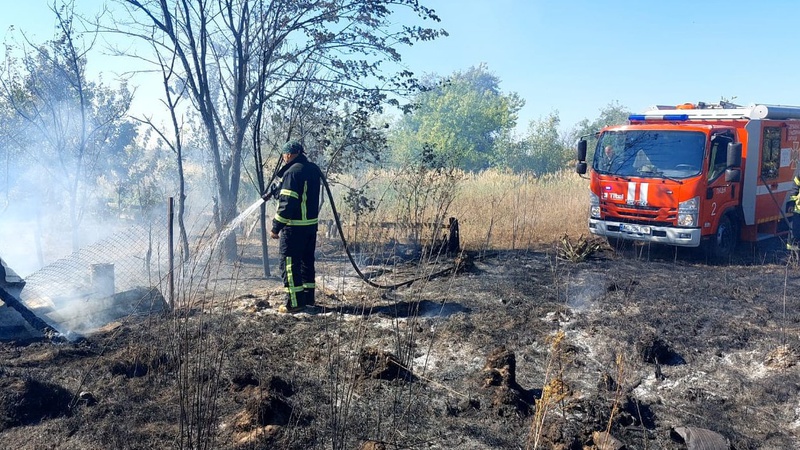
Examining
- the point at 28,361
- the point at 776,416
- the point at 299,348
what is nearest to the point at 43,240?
the point at 28,361

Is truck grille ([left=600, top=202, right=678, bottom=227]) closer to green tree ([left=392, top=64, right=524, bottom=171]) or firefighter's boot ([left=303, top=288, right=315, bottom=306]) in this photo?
firefighter's boot ([left=303, top=288, right=315, bottom=306])

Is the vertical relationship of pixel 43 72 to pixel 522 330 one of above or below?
above

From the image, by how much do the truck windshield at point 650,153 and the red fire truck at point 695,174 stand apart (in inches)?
0.5

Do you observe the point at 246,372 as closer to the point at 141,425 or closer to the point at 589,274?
the point at 141,425

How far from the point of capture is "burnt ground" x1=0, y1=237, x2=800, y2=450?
363cm

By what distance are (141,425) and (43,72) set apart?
853 centimetres

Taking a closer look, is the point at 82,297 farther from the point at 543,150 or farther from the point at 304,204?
the point at 543,150

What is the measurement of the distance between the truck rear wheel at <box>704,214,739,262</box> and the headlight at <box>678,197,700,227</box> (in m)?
0.71

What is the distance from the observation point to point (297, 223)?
6543 mm

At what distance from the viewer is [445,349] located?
5504 mm

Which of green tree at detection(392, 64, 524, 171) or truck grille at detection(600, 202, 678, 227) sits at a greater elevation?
green tree at detection(392, 64, 524, 171)

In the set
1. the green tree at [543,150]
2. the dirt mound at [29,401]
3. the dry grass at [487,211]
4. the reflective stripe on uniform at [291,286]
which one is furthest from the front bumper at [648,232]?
→ the green tree at [543,150]

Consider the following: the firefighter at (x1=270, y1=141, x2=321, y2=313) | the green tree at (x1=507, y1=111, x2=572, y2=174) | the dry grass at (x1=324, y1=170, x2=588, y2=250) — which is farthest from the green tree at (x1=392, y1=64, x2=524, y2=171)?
the firefighter at (x1=270, y1=141, x2=321, y2=313)

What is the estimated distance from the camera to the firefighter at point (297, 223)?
21.2 feet
